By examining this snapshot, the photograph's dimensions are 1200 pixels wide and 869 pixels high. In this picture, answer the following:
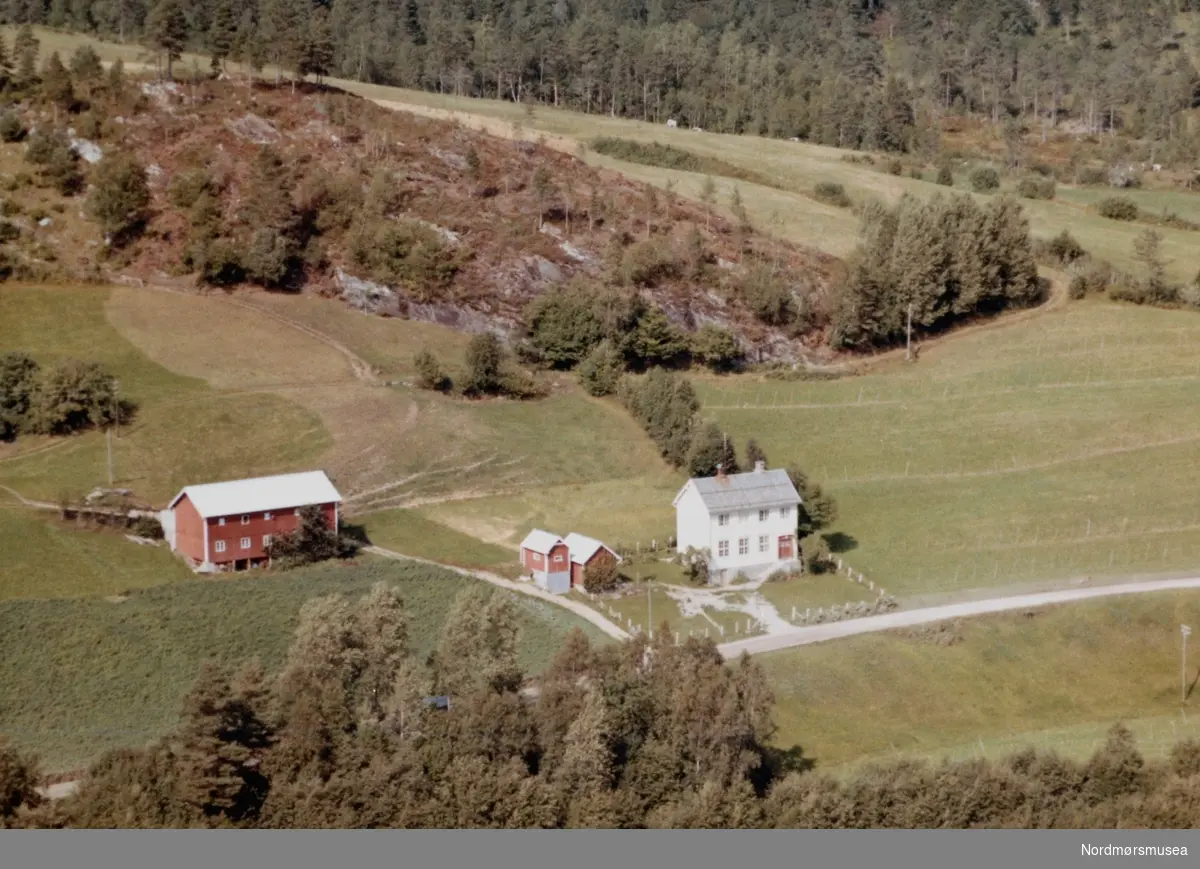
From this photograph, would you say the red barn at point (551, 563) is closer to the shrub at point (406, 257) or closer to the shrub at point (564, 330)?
the shrub at point (564, 330)

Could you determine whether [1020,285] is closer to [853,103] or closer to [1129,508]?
[1129,508]

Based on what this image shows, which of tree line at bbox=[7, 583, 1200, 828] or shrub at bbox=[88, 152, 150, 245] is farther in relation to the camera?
shrub at bbox=[88, 152, 150, 245]

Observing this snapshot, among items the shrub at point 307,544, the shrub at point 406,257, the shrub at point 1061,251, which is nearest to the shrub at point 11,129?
Result: the shrub at point 406,257

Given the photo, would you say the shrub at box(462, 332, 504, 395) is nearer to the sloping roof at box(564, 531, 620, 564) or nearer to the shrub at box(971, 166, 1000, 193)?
the sloping roof at box(564, 531, 620, 564)

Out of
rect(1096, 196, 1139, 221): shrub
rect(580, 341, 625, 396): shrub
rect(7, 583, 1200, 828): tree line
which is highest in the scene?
rect(1096, 196, 1139, 221): shrub

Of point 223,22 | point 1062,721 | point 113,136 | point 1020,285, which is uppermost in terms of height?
point 223,22

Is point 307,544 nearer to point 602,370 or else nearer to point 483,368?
point 483,368

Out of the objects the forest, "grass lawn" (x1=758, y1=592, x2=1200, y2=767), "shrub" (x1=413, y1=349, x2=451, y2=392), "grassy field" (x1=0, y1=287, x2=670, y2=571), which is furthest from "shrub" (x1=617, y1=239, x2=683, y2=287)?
the forest

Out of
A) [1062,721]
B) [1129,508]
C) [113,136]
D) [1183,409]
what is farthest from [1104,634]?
[113,136]
